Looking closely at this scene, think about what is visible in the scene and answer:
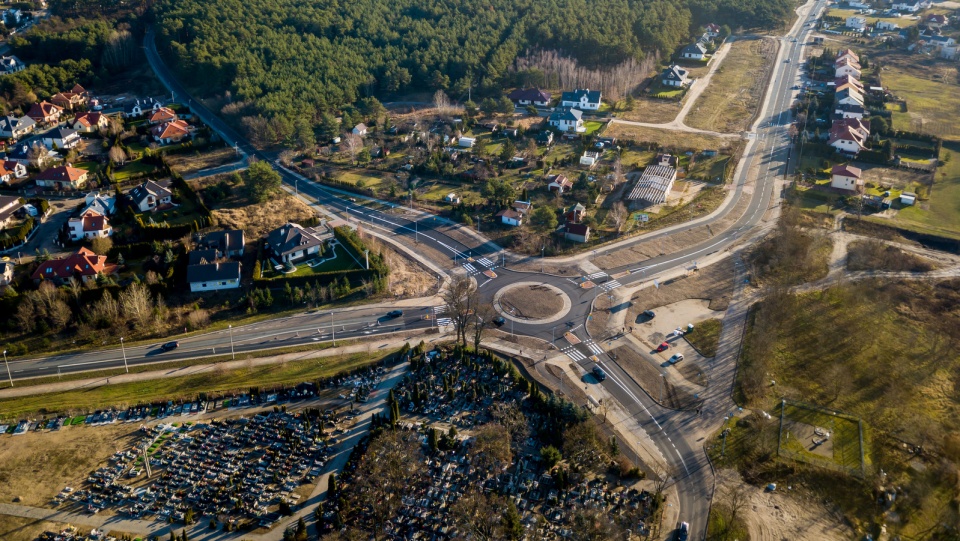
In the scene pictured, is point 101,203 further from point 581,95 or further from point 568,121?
point 581,95

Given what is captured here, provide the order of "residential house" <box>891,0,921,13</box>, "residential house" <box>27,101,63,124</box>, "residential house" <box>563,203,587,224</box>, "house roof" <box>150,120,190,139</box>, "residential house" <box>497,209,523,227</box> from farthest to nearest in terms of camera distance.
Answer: "residential house" <box>891,0,921,13</box>
"residential house" <box>27,101,63,124</box>
"house roof" <box>150,120,190,139</box>
"residential house" <box>497,209,523,227</box>
"residential house" <box>563,203,587,224</box>

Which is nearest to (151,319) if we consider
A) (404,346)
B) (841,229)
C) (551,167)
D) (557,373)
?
(404,346)

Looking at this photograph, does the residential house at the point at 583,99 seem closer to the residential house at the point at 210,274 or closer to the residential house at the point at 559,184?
the residential house at the point at 559,184

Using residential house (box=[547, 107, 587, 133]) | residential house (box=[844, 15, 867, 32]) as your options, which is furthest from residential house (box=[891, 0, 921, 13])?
residential house (box=[547, 107, 587, 133])

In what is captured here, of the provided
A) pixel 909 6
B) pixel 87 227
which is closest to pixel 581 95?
pixel 87 227

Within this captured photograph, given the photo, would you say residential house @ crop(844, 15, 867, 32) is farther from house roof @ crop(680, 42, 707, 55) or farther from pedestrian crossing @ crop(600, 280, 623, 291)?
pedestrian crossing @ crop(600, 280, 623, 291)

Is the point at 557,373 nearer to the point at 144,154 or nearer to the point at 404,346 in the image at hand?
the point at 404,346
